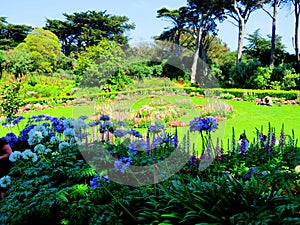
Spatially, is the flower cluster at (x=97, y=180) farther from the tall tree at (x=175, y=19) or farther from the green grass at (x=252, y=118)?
the tall tree at (x=175, y=19)

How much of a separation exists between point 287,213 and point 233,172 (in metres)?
1.37

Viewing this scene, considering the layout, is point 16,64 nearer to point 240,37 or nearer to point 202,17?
point 202,17

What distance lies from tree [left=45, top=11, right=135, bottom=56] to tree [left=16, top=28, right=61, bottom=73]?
125 inches

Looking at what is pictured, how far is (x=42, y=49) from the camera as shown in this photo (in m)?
28.2

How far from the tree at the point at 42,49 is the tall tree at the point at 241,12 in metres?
16.6

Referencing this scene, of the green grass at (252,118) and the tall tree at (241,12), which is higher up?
the tall tree at (241,12)

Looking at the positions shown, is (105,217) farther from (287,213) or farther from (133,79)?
(133,79)

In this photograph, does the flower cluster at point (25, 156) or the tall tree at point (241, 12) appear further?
the tall tree at point (241, 12)

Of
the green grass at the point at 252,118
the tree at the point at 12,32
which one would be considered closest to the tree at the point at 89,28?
the tree at the point at 12,32

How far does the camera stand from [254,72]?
17922 millimetres

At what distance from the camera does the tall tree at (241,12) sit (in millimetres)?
20144

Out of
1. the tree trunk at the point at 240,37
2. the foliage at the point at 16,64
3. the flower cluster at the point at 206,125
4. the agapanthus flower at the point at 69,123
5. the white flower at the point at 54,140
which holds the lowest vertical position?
the white flower at the point at 54,140

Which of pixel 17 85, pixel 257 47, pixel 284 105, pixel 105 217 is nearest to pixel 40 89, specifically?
pixel 17 85

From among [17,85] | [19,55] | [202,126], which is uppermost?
[19,55]
